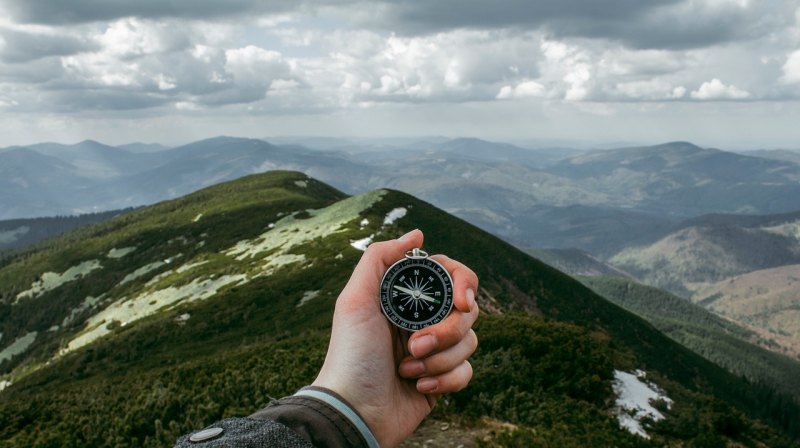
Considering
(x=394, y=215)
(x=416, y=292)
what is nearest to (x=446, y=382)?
(x=416, y=292)

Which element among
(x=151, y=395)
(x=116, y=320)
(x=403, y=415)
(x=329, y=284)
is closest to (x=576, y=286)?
(x=329, y=284)

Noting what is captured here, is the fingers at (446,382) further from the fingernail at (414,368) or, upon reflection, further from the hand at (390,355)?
the fingernail at (414,368)

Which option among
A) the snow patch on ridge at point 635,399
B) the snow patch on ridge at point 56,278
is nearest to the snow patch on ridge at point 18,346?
the snow patch on ridge at point 56,278

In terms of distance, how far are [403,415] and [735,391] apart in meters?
98.4

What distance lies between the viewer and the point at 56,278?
4348 inches

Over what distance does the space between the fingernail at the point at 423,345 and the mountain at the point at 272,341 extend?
9158 mm

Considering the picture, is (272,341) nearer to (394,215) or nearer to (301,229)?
(394,215)

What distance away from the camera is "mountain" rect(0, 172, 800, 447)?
16.5 metres

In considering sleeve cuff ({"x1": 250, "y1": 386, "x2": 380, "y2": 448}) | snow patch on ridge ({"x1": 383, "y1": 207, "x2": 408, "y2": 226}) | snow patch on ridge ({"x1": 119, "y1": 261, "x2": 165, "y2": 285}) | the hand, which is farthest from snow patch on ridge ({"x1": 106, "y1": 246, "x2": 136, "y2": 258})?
sleeve cuff ({"x1": 250, "y1": 386, "x2": 380, "y2": 448})

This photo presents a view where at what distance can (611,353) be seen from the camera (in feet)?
83.0

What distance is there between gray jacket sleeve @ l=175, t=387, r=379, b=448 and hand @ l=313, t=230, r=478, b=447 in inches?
27.9

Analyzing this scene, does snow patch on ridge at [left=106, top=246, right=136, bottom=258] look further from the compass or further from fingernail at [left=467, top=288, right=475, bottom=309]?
fingernail at [left=467, top=288, right=475, bottom=309]

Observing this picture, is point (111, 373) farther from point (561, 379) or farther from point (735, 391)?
point (735, 391)

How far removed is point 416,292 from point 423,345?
2.63ft
